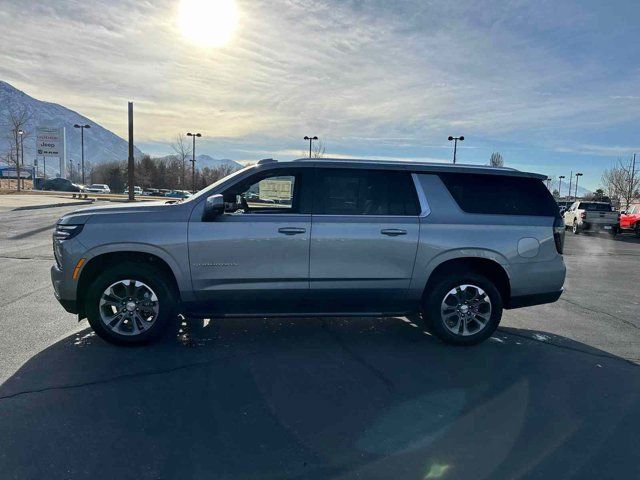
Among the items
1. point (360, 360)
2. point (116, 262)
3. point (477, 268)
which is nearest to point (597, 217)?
point (477, 268)

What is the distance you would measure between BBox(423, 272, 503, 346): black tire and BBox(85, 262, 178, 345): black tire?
9.07ft

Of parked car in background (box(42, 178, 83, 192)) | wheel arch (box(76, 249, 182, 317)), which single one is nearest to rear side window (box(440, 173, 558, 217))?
wheel arch (box(76, 249, 182, 317))

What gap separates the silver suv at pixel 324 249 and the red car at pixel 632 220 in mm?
22110

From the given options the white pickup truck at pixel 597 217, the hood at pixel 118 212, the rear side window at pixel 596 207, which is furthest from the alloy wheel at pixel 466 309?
the rear side window at pixel 596 207

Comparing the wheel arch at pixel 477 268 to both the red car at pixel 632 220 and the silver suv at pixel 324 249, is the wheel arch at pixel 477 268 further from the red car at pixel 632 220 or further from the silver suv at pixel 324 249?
the red car at pixel 632 220

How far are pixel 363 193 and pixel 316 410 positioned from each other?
237cm

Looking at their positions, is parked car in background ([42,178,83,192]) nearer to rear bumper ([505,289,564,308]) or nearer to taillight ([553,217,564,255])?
rear bumper ([505,289,564,308])

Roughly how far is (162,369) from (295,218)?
195 cm

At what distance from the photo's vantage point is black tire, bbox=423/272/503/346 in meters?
5.00

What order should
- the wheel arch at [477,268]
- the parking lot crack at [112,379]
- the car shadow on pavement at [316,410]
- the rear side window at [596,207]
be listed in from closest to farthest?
the car shadow on pavement at [316,410], the parking lot crack at [112,379], the wheel arch at [477,268], the rear side window at [596,207]

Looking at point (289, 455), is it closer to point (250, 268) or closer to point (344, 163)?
point (250, 268)

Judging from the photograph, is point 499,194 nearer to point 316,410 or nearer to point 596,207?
point 316,410

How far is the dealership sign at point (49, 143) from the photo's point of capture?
6988cm

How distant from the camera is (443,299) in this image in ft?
16.4
